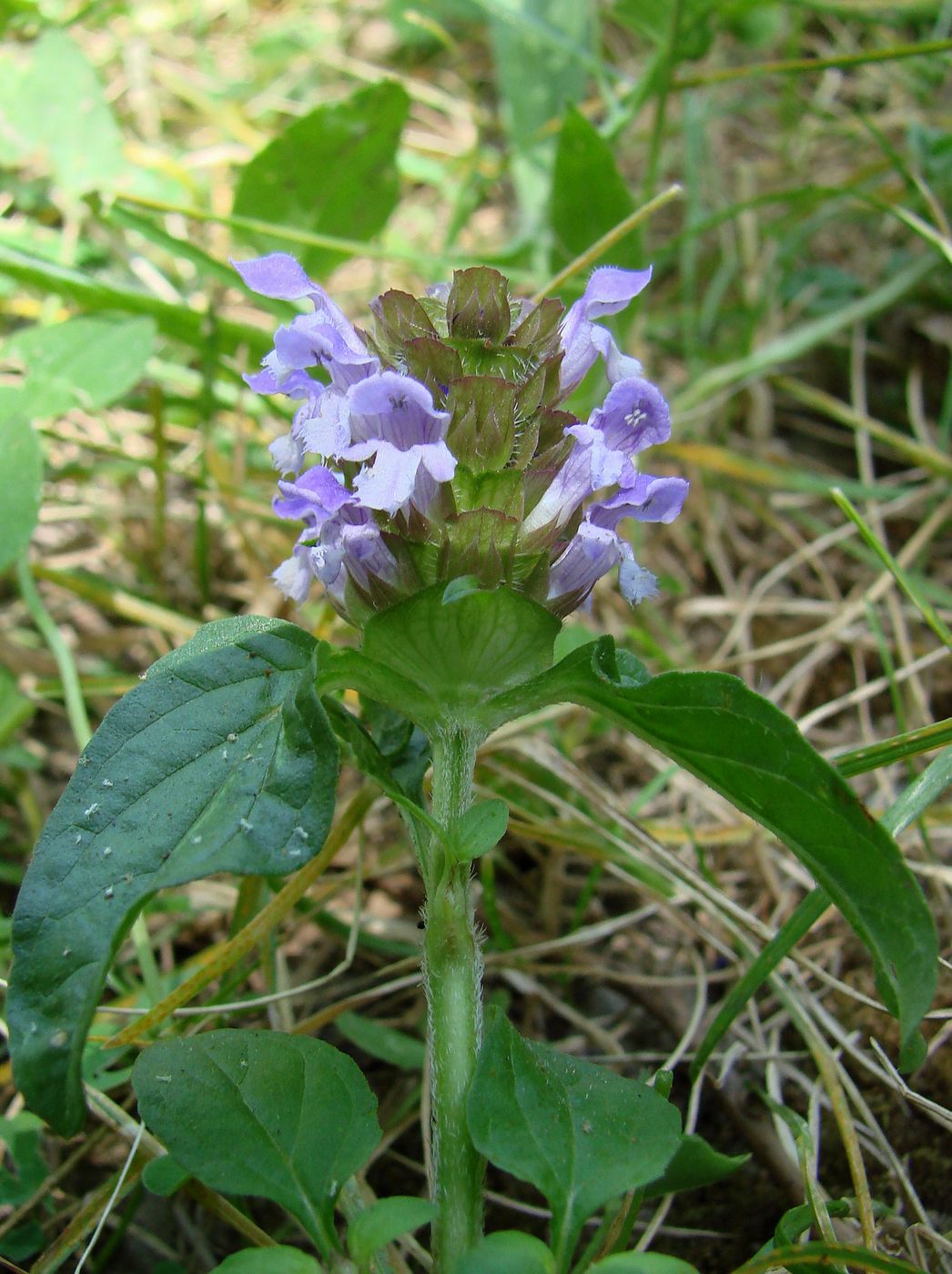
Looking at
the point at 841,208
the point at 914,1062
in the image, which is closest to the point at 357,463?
the point at 914,1062

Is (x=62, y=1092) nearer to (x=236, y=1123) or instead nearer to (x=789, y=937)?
(x=236, y=1123)

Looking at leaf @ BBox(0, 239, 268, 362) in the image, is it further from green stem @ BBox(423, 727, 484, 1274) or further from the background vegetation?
green stem @ BBox(423, 727, 484, 1274)

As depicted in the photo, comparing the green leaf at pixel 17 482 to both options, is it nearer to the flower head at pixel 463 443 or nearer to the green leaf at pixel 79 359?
the green leaf at pixel 79 359

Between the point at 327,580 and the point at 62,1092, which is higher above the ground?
the point at 327,580

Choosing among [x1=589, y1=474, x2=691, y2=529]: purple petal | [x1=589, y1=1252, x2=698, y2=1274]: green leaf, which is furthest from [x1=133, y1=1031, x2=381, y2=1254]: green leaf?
[x1=589, y1=474, x2=691, y2=529]: purple petal

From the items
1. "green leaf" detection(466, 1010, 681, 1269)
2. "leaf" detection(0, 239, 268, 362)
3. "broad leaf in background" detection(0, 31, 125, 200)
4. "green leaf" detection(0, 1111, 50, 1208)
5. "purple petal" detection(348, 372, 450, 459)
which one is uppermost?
"broad leaf in background" detection(0, 31, 125, 200)

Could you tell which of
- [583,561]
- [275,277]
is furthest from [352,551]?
[275,277]
